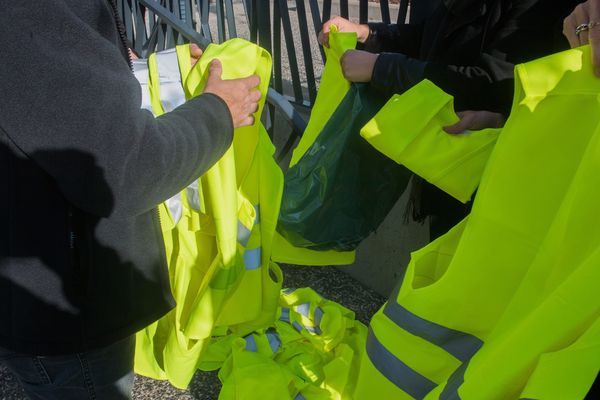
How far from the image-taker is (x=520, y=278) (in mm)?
1177

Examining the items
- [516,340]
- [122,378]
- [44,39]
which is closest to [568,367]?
[516,340]

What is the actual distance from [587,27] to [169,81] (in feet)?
3.54

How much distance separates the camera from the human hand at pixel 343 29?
2.05 m

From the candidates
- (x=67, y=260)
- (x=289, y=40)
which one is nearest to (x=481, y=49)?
(x=67, y=260)

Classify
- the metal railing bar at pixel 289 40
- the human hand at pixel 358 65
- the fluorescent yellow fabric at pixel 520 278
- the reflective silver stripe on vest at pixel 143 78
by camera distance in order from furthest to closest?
the metal railing bar at pixel 289 40 → the human hand at pixel 358 65 → the reflective silver stripe on vest at pixel 143 78 → the fluorescent yellow fabric at pixel 520 278

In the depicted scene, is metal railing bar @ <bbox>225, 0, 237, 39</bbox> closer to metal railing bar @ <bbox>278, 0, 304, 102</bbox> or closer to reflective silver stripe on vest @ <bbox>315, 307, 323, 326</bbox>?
metal railing bar @ <bbox>278, 0, 304, 102</bbox>

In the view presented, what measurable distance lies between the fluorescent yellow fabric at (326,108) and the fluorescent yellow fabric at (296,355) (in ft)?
1.13

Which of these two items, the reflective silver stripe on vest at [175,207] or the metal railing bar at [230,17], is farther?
the metal railing bar at [230,17]

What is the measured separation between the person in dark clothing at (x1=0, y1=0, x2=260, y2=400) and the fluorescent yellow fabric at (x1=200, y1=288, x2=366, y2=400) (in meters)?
0.72

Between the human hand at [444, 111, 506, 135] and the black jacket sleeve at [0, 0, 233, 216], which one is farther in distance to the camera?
the human hand at [444, 111, 506, 135]

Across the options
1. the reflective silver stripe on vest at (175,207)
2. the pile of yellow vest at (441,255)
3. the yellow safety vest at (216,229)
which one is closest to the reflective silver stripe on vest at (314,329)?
the pile of yellow vest at (441,255)

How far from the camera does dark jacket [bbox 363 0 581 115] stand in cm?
148

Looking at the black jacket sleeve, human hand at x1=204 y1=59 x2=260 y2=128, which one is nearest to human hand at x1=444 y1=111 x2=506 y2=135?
human hand at x1=204 y1=59 x2=260 y2=128

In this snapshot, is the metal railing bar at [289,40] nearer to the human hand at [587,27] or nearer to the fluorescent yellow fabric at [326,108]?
the fluorescent yellow fabric at [326,108]
